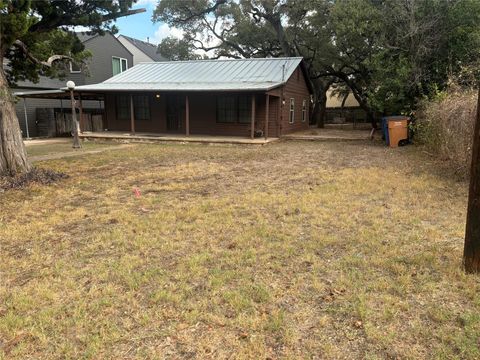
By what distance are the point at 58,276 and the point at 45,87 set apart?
23011 mm

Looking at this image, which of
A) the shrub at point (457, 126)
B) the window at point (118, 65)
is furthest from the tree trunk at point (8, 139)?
the window at point (118, 65)

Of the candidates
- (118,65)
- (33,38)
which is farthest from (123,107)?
(33,38)

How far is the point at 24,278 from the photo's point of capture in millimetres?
3527

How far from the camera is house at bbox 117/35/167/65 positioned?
109 feet

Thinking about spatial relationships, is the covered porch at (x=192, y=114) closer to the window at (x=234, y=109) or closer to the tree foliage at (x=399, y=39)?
the window at (x=234, y=109)

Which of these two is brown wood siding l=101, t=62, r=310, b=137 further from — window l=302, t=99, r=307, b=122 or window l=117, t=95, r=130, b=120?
window l=302, t=99, r=307, b=122

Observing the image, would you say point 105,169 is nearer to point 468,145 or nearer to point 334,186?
point 334,186

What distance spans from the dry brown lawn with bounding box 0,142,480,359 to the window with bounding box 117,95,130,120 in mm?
14150

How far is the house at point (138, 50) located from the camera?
33312mm

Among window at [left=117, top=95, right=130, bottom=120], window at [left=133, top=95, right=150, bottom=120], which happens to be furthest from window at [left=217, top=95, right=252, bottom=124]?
window at [left=117, top=95, right=130, bottom=120]

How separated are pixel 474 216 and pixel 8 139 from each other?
803 cm

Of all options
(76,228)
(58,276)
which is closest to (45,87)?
(76,228)

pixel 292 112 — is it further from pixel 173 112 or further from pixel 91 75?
pixel 91 75

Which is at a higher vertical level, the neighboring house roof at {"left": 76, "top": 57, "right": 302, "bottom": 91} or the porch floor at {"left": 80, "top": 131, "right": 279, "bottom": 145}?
the neighboring house roof at {"left": 76, "top": 57, "right": 302, "bottom": 91}
